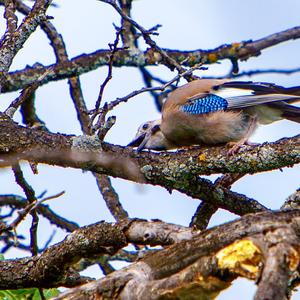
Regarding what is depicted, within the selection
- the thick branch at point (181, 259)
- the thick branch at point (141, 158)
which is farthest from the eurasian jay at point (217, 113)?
the thick branch at point (181, 259)

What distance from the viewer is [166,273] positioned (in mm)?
3689

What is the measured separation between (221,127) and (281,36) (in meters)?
1.69

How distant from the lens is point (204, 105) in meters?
7.53

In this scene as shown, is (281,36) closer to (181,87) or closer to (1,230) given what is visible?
(181,87)

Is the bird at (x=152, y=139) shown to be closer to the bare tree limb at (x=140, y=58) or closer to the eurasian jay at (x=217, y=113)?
the eurasian jay at (x=217, y=113)

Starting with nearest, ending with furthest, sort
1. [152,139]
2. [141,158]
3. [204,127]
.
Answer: [141,158]
[204,127]
[152,139]

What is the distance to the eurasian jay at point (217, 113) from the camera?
23.8 feet

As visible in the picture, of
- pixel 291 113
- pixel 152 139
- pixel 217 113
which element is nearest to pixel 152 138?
pixel 152 139

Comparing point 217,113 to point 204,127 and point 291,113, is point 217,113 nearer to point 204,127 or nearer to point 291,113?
point 204,127

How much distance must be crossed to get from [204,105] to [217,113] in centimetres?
18

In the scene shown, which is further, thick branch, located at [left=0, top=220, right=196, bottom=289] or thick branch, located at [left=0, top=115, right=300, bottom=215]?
thick branch, located at [left=0, top=115, right=300, bottom=215]

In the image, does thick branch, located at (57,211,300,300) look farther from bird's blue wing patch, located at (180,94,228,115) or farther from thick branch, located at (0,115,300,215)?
bird's blue wing patch, located at (180,94,228,115)

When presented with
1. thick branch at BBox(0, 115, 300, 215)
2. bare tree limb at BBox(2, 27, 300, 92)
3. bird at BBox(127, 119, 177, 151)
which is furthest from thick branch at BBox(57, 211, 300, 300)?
bare tree limb at BBox(2, 27, 300, 92)

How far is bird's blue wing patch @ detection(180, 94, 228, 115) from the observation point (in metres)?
7.47
